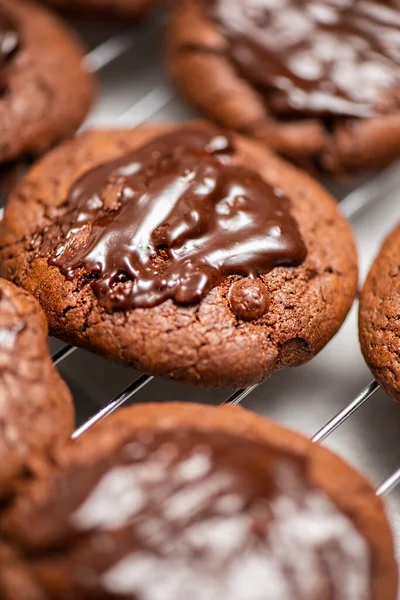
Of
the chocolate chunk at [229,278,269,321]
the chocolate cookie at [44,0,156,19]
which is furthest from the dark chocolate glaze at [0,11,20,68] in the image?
the chocolate chunk at [229,278,269,321]

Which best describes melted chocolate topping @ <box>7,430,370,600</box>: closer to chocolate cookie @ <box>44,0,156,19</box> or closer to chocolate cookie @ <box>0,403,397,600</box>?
chocolate cookie @ <box>0,403,397,600</box>

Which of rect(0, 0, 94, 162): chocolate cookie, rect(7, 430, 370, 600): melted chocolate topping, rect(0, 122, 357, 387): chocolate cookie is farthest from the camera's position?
rect(0, 0, 94, 162): chocolate cookie

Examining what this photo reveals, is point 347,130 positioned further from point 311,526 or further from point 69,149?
point 311,526

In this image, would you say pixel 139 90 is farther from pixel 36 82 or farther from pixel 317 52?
pixel 317 52

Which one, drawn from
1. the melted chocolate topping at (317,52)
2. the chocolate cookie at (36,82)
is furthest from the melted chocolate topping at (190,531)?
the melted chocolate topping at (317,52)

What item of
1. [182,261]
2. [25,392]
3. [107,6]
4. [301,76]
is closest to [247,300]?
[182,261]

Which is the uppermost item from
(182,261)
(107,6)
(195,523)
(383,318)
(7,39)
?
(7,39)

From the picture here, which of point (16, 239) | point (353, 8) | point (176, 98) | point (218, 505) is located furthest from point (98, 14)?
point (218, 505)
